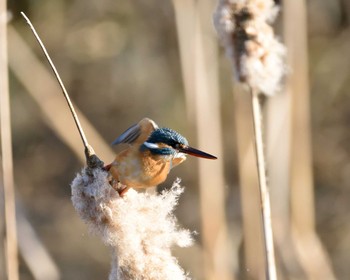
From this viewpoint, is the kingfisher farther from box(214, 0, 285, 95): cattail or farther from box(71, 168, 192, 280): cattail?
box(214, 0, 285, 95): cattail

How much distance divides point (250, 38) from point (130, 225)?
66 centimetres

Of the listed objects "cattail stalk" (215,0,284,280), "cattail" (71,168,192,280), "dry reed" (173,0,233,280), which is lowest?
"cattail" (71,168,192,280)

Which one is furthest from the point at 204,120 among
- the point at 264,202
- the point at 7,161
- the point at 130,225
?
the point at 130,225

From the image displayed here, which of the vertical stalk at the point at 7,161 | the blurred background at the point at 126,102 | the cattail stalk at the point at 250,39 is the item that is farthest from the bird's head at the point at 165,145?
the blurred background at the point at 126,102

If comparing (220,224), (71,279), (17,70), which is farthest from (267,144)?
(71,279)

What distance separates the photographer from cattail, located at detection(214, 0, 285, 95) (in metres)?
2.01

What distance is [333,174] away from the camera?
269 inches

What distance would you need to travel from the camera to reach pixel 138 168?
1.71 m

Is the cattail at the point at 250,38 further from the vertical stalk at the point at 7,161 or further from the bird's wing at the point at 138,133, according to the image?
the vertical stalk at the point at 7,161

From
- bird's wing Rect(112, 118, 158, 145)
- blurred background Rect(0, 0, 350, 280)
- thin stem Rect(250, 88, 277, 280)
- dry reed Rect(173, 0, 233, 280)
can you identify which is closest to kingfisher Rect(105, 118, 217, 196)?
bird's wing Rect(112, 118, 158, 145)

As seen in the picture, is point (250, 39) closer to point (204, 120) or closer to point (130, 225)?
point (130, 225)

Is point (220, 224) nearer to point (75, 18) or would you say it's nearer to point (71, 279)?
point (71, 279)

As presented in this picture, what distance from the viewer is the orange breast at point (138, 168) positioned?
5.55ft

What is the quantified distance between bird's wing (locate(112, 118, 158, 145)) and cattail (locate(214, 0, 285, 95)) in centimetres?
35
